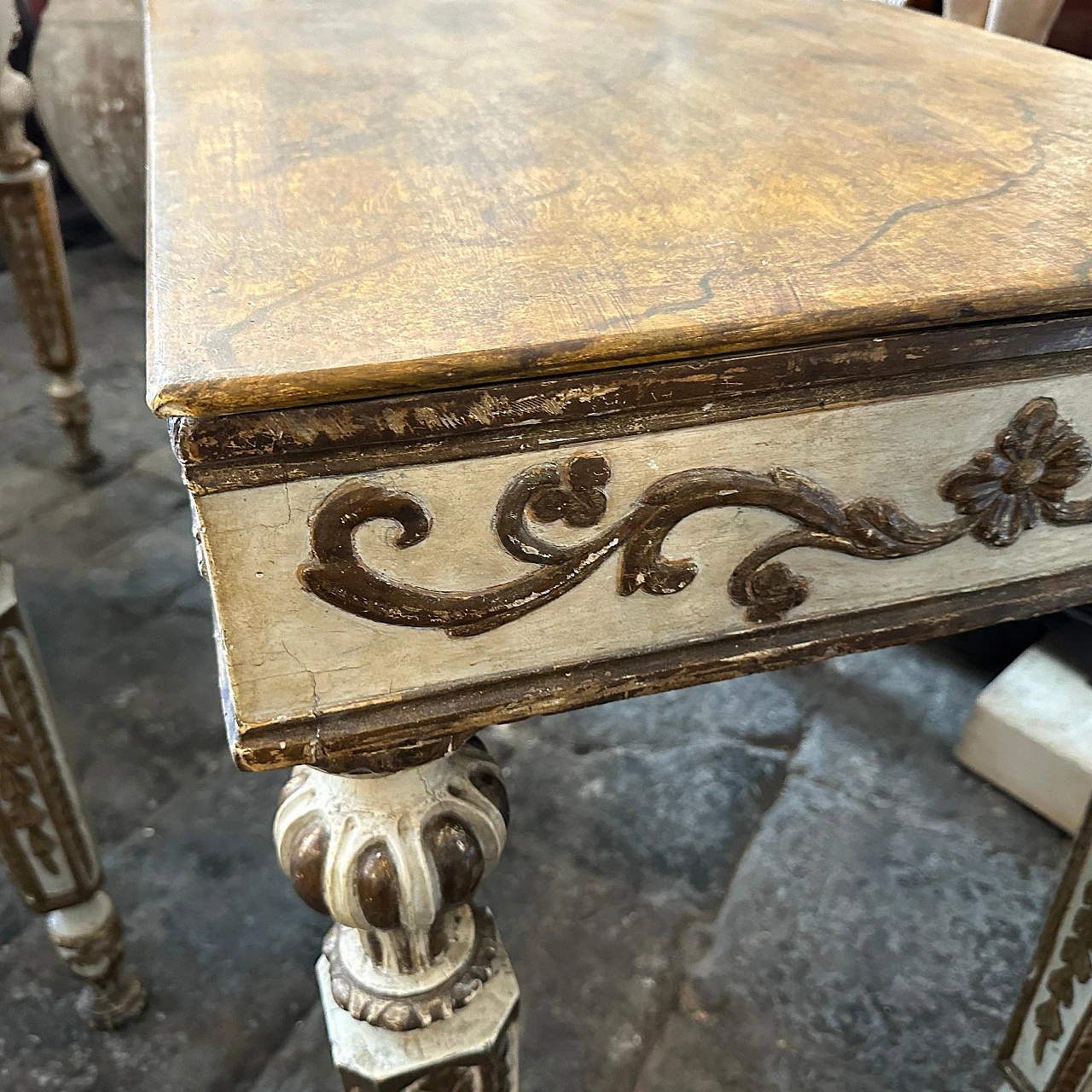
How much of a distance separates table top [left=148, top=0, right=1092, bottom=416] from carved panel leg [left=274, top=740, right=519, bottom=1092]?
20cm

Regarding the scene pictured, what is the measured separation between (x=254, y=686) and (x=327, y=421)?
0.11m

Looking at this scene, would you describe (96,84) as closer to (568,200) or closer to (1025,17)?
(1025,17)

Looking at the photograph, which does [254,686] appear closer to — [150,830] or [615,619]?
[615,619]

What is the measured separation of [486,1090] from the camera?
1.72 feet

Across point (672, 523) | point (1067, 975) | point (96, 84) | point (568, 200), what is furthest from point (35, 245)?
point (1067, 975)

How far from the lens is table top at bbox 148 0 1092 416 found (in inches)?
12.4

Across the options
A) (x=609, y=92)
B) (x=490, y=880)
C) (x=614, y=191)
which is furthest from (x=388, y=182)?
(x=490, y=880)

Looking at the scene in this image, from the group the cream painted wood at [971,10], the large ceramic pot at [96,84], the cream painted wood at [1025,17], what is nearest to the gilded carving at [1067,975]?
the cream painted wood at [1025,17]

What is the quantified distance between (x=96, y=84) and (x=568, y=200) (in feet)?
6.10

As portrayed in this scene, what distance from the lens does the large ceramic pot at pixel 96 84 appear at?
6.12 feet

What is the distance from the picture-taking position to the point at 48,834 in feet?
2.30

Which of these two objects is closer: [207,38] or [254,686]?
[254,686]

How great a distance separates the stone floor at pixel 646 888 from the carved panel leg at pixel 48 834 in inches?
3.2

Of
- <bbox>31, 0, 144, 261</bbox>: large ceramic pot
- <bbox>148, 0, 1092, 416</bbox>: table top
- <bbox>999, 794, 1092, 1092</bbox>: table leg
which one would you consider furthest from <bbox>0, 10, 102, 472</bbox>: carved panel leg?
<bbox>999, 794, 1092, 1092</bbox>: table leg
